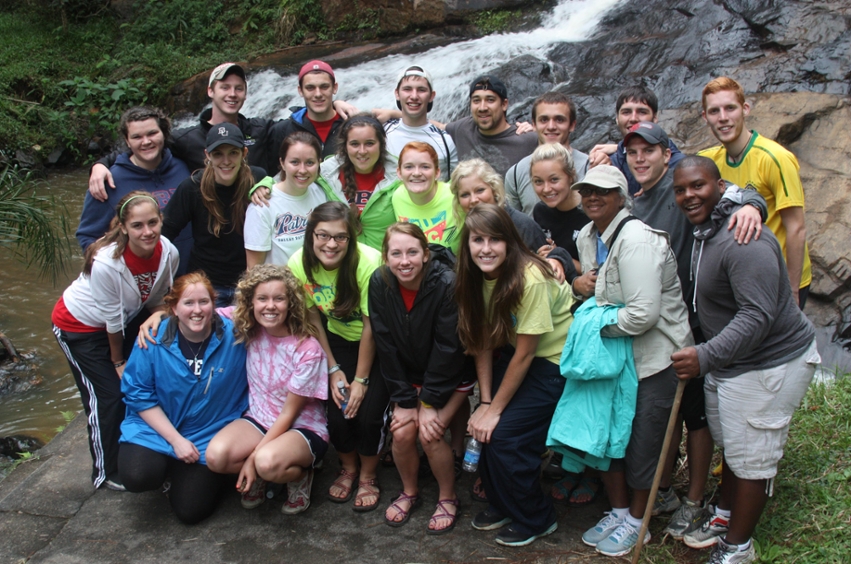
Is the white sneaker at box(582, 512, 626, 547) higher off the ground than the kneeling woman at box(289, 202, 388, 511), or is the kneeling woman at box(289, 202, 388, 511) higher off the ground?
the kneeling woman at box(289, 202, 388, 511)

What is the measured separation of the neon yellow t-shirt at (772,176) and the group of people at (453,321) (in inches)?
0.5

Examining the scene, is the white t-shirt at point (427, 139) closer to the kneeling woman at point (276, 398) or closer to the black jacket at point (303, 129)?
the black jacket at point (303, 129)

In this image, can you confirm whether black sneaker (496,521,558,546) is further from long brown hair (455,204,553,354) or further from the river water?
the river water

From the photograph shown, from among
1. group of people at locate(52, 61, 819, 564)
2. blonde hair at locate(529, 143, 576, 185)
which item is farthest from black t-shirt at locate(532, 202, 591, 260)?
blonde hair at locate(529, 143, 576, 185)

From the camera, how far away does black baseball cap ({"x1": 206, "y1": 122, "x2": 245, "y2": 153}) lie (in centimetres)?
431

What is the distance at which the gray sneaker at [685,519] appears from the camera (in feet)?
11.7

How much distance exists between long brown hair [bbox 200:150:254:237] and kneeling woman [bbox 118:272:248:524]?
532 millimetres

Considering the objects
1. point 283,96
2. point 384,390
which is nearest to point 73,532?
point 384,390

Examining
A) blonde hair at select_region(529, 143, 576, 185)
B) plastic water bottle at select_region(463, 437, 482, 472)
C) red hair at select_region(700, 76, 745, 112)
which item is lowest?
plastic water bottle at select_region(463, 437, 482, 472)

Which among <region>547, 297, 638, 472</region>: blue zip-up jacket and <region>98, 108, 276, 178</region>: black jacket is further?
<region>98, 108, 276, 178</region>: black jacket

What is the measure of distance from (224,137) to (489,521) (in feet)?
9.08

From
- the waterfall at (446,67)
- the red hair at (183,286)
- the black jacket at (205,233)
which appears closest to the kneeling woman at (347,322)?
the red hair at (183,286)

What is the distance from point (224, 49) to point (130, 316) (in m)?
14.1

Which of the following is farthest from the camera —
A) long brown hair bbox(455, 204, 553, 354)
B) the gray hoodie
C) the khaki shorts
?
long brown hair bbox(455, 204, 553, 354)
